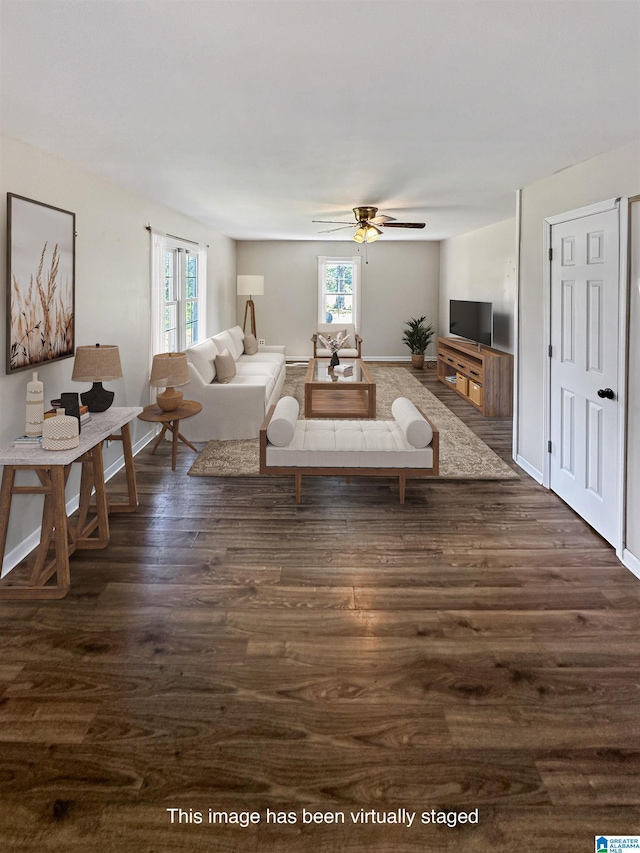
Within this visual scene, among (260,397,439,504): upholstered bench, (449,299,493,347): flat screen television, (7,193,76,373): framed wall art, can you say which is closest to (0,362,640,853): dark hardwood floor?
(260,397,439,504): upholstered bench

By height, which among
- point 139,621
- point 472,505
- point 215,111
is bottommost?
point 139,621

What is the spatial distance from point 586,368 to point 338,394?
4.15 meters

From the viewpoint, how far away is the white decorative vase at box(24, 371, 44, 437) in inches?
124

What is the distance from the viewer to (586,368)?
3.84m

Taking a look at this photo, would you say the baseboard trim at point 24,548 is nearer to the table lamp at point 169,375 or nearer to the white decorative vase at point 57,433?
the white decorative vase at point 57,433

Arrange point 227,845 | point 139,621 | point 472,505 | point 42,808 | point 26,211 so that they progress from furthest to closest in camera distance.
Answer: point 472,505 → point 26,211 → point 139,621 → point 42,808 → point 227,845

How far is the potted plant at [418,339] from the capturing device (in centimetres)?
1098

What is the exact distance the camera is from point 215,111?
2.80m

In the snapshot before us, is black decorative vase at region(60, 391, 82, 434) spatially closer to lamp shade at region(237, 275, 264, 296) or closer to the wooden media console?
the wooden media console

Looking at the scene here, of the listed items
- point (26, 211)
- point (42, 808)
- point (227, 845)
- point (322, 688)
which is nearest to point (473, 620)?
point (322, 688)

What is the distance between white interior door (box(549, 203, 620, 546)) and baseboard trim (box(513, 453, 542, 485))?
190mm

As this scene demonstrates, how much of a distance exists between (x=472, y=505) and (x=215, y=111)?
293 centimetres

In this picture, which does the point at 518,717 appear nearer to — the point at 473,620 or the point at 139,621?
the point at 473,620

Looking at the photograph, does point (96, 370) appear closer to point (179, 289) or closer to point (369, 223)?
point (179, 289)
